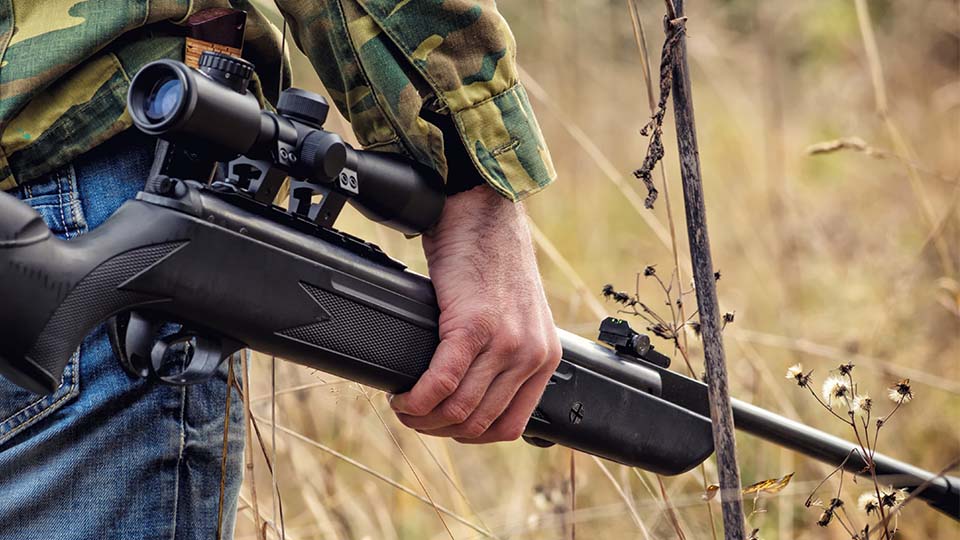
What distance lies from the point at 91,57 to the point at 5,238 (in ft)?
1.04

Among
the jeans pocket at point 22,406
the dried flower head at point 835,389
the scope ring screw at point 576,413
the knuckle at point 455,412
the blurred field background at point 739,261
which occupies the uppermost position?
the blurred field background at point 739,261

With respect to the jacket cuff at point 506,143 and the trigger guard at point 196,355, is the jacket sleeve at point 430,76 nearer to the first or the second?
the jacket cuff at point 506,143

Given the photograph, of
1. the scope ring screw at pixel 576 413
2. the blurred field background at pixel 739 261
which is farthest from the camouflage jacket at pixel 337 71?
the blurred field background at pixel 739 261

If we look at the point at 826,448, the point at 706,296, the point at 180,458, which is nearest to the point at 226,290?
the point at 180,458

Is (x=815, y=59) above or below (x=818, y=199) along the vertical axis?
above

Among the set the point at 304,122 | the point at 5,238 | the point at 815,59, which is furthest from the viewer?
the point at 815,59

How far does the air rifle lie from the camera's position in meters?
1.27

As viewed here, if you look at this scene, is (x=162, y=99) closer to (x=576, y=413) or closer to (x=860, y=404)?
(x=576, y=413)

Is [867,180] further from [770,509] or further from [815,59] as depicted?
[770,509]

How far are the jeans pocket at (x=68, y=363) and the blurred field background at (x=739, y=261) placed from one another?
26.1 inches

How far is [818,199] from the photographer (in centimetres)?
626

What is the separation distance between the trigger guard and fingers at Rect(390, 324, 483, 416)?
0.29 m

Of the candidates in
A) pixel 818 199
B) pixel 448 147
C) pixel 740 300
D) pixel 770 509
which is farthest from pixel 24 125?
pixel 818 199

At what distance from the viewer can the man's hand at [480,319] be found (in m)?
1.62
